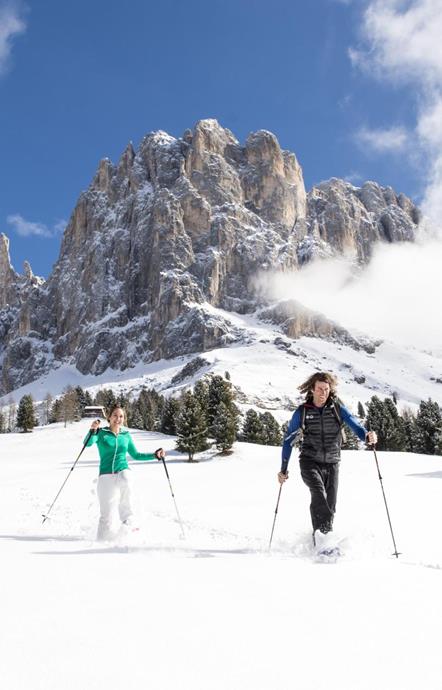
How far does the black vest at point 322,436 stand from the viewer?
22.6 ft

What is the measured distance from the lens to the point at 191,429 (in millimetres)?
37750

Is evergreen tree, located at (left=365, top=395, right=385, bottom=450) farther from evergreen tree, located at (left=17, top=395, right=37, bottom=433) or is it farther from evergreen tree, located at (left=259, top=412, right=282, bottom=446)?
evergreen tree, located at (left=17, top=395, right=37, bottom=433)

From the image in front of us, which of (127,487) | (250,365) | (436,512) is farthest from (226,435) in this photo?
(250,365)

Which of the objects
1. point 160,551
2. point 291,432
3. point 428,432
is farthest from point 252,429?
point 160,551

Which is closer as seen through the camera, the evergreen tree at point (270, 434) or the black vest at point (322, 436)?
the black vest at point (322, 436)

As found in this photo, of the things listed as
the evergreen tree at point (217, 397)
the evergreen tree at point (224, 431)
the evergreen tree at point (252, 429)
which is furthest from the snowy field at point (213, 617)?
the evergreen tree at point (252, 429)

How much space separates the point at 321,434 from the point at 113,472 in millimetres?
3405

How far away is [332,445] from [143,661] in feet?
15.9

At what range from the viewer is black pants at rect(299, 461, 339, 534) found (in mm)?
6504

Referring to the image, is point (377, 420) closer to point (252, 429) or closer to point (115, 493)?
point (252, 429)

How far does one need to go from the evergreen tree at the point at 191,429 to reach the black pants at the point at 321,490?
31168 mm

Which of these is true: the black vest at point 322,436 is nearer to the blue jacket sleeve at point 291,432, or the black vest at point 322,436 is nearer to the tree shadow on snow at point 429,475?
the blue jacket sleeve at point 291,432

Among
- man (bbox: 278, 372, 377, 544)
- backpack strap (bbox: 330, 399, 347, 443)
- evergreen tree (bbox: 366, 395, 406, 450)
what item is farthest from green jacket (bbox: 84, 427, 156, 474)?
evergreen tree (bbox: 366, 395, 406, 450)

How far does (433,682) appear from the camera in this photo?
229cm
